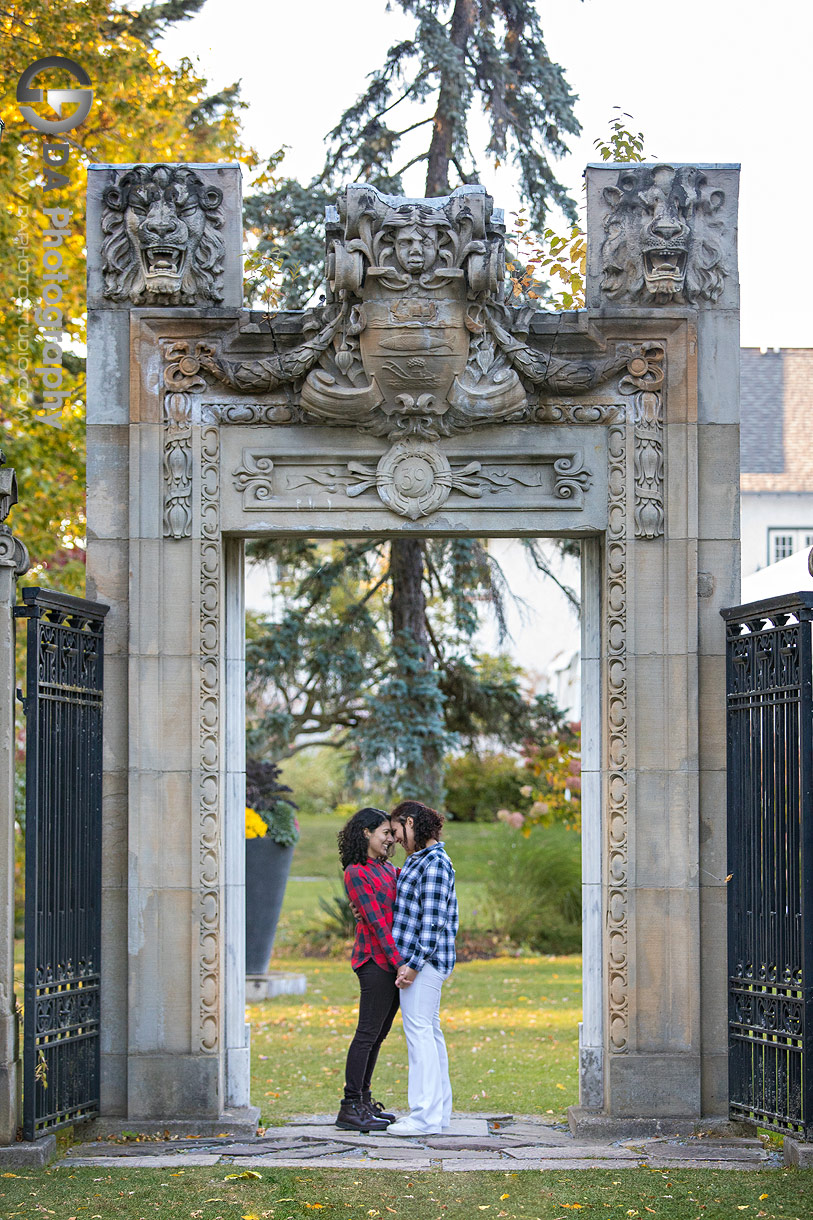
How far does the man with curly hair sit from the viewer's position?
6879 millimetres

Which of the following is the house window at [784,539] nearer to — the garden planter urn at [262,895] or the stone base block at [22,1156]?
the garden planter urn at [262,895]

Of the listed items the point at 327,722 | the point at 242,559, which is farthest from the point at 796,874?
the point at 327,722

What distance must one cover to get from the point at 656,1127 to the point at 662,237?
4.57 meters

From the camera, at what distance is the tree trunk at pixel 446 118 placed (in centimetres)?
1573

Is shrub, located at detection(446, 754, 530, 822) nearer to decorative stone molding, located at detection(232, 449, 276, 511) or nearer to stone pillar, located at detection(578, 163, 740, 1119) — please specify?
stone pillar, located at detection(578, 163, 740, 1119)

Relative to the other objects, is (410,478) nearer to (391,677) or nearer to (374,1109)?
(374,1109)

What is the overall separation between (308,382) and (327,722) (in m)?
10.7

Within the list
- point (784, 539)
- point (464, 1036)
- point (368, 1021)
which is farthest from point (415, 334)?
point (784, 539)

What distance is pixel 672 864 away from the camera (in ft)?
22.9

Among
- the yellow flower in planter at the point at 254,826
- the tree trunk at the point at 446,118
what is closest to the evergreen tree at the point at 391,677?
the yellow flower in planter at the point at 254,826

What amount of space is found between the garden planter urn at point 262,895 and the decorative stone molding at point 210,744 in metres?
6.51

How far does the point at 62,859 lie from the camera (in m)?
6.64

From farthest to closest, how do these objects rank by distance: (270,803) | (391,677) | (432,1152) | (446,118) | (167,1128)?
(391,677) → (446,118) → (270,803) → (167,1128) → (432,1152)

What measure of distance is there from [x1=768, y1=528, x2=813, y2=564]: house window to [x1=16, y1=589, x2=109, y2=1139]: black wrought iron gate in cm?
2262
